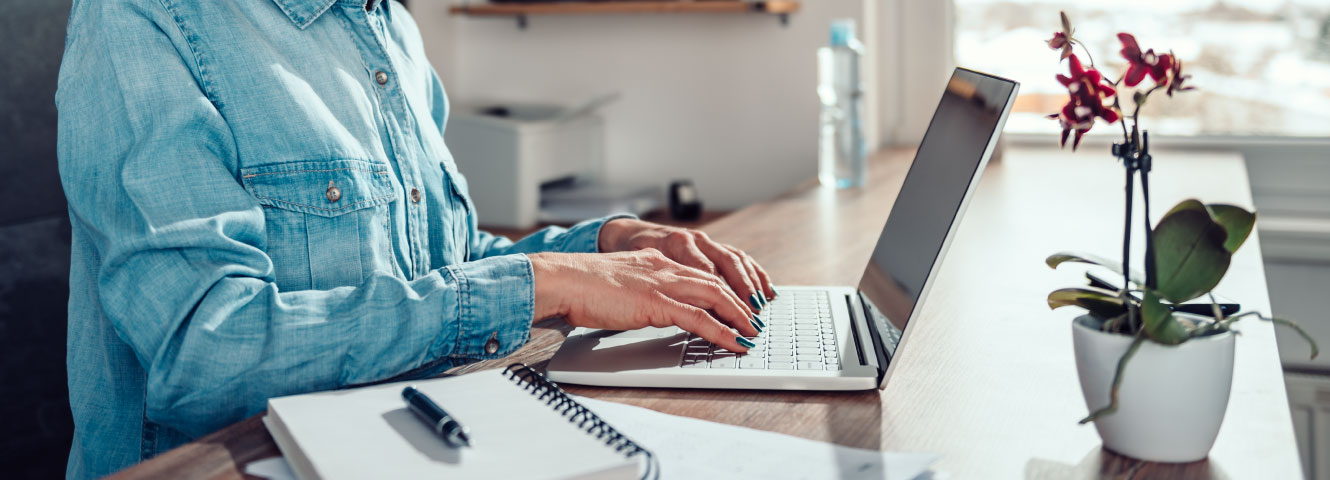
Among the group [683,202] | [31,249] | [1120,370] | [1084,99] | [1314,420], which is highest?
[1084,99]

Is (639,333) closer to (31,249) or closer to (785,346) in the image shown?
(785,346)

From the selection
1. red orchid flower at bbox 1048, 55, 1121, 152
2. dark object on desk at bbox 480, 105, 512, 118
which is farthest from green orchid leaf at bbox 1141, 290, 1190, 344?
dark object on desk at bbox 480, 105, 512, 118

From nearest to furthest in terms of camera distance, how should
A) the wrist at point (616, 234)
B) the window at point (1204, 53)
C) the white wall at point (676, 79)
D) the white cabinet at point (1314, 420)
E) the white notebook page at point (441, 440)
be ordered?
the white notebook page at point (441, 440), the wrist at point (616, 234), the white cabinet at point (1314, 420), the window at point (1204, 53), the white wall at point (676, 79)

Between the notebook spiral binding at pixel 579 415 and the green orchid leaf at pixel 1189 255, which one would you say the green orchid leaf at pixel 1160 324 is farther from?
the notebook spiral binding at pixel 579 415

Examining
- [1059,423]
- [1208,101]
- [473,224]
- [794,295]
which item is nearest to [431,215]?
[473,224]

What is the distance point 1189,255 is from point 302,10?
70 cm

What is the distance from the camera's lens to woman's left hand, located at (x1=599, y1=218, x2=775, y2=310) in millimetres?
990

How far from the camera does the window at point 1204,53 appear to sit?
197 cm

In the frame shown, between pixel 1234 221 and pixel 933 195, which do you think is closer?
pixel 1234 221

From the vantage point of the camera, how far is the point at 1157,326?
0.59 m

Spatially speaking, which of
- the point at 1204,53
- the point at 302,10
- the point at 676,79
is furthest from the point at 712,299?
the point at 1204,53

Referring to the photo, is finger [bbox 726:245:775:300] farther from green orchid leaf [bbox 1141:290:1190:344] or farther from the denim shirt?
green orchid leaf [bbox 1141:290:1190:344]

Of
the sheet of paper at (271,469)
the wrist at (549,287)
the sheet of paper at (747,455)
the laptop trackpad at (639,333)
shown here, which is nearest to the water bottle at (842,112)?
the laptop trackpad at (639,333)

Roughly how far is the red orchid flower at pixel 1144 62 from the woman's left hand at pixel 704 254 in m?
0.42
